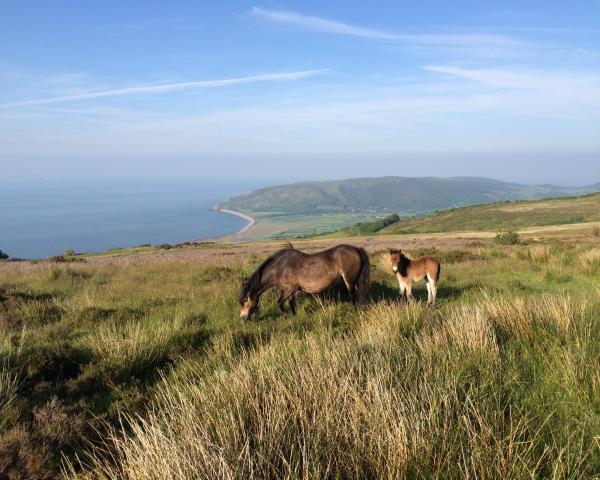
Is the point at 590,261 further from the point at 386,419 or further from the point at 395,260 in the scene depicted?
the point at 386,419

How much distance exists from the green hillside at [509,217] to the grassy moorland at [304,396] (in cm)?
7692

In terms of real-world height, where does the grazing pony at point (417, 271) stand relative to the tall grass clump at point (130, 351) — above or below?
above

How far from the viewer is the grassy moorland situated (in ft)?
9.00

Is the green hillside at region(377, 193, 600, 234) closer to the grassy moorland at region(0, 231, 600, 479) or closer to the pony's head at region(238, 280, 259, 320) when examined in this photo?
the pony's head at region(238, 280, 259, 320)

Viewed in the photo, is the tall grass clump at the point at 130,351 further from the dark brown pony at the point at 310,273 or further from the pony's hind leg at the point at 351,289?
the pony's hind leg at the point at 351,289

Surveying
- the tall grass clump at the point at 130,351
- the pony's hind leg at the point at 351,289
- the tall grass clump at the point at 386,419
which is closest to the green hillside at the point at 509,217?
the pony's hind leg at the point at 351,289

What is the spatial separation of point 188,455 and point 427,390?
219cm

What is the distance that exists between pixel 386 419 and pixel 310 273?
6.40 metres

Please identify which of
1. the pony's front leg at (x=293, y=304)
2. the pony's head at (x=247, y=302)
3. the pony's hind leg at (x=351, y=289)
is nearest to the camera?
the pony's head at (x=247, y=302)

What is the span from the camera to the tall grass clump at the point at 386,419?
105 inches

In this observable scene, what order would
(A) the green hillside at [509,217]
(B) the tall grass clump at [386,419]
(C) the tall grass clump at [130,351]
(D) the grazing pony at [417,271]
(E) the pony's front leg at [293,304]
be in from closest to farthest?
(B) the tall grass clump at [386,419]
(C) the tall grass clump at [130,351]
(E) the pony's front leg at [293,304]
(D) the grazing pony at [417,271]
(A) the green hillside at [509,217]

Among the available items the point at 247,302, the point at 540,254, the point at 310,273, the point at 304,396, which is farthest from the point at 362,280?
the point at 540,254

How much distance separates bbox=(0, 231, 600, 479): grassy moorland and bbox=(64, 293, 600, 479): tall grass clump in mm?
22

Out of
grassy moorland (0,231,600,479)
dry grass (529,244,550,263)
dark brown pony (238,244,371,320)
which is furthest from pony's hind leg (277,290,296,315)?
dry grass (529,244,550,263)
